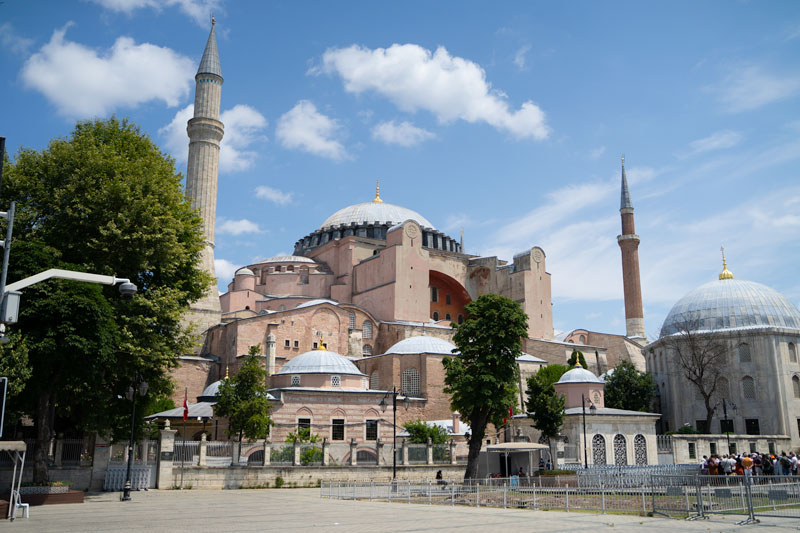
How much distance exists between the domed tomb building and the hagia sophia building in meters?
0.07

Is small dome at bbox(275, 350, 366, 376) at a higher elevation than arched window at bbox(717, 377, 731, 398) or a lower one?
higher

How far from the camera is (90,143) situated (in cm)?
2091

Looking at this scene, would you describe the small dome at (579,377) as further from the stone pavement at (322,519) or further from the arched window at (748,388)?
the stone pavement at (322,519)

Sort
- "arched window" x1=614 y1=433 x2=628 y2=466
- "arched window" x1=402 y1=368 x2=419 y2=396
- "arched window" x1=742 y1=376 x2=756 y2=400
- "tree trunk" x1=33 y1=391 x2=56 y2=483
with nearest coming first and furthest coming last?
"tree trunk" x1=33 y1=391 x2=56 y2=483, "arched window" x1=614 y1=433 x2=628 y2=466, "arched window" x1=402 y1=368 x2=419 y2=396, "arched window" x1=742 y1=376 x2=756 y2=400

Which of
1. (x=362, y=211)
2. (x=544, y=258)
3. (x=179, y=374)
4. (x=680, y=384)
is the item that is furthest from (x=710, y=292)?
(x=179, y=374)

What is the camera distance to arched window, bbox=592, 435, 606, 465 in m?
27.8

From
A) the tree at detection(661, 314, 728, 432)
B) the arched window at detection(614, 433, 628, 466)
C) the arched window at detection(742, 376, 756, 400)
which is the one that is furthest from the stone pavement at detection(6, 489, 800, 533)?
the arched window at detection(742, 376, 756, 400)

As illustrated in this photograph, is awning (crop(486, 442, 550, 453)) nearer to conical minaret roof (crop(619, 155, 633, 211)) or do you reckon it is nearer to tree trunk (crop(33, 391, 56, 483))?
tree trunk (crop(33, 391, 56, 483))

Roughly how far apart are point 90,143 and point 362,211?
107 feet

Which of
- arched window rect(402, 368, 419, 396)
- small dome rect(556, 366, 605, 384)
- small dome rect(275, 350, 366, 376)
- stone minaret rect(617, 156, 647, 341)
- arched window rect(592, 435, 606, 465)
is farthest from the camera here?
stone minaret rect(617, 156, 647, 341)

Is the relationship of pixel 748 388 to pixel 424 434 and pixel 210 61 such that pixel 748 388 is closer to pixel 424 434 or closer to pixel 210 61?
pixel 424 434

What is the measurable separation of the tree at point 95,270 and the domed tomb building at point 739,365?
26905 millimetres

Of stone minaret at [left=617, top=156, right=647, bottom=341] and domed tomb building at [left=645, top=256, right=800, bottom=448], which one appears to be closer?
domed tomb building at [left=645, top=256, right=800, bottom=448]

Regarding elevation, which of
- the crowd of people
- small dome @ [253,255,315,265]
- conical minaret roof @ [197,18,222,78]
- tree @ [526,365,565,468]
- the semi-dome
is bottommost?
the crowd of people
